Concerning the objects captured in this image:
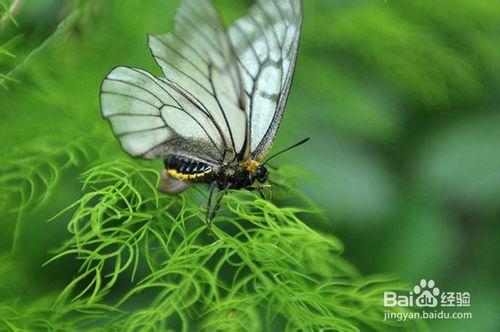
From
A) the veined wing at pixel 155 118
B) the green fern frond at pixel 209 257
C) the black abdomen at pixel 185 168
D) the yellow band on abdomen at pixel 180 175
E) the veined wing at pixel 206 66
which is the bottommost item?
the green fern frond at pixel 209 257

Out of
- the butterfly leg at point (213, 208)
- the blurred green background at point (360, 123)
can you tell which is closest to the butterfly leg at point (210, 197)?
the butterfly leg at point (213, 208)

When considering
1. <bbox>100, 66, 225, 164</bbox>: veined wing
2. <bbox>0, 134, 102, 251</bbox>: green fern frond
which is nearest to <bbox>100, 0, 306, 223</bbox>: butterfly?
<bbox>100, 66, 225, 164</bbox>: veined wing

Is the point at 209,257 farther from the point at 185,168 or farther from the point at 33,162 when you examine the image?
the point at 33,162

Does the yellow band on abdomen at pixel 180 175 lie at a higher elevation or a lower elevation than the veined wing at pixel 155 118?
lower

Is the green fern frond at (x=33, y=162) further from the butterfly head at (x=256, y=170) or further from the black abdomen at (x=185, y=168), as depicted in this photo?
the butterfly head at (x=256, y=170)

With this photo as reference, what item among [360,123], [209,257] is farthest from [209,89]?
[360,123]

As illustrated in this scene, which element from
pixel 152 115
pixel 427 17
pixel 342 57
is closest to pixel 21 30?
pixel 152 115

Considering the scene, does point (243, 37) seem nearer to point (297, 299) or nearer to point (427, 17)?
point (297, 299)
